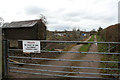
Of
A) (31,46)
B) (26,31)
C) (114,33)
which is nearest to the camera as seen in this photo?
(31,46)

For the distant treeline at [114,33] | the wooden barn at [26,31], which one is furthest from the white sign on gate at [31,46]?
the wooden barn at [26,31]

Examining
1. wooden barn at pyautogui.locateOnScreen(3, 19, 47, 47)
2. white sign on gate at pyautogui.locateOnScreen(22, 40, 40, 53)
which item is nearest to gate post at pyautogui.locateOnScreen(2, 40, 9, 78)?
white sign on gate at pyautogui.locateOnScreen(22, 40, 40, 53)

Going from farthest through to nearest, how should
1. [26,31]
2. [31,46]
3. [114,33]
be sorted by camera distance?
[26,31] → [114,33] → [31,46]

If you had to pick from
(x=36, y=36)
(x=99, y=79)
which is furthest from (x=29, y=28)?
(x=99, y=79)

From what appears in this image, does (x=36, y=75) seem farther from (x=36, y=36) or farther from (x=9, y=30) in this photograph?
(x=9, y=30)

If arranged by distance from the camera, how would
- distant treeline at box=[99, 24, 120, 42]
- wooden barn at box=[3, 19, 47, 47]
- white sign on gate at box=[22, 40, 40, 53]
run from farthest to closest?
wooden barn at box=[3, 19, 47, 47]
distant treeline at box=[99, 24, 120, 42]
white sign on gate at box=[22, 40, 40, 53]

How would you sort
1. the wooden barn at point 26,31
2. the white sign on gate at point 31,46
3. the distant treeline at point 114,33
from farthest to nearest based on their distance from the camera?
the wooden barn at point 26,31 → the distant treeline at point 114,33 → the white sign on gate at point 31,46

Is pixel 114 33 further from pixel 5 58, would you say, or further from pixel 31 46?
pixel 5 58

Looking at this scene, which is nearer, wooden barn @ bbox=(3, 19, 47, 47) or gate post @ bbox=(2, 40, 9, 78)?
gate post @ bbox=(2, 40, 9, 78)

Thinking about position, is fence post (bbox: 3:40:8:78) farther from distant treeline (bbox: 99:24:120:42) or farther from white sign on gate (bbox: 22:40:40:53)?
distant treeline (bbox: 99:24:120:42)

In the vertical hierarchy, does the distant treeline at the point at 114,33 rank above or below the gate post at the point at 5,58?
above

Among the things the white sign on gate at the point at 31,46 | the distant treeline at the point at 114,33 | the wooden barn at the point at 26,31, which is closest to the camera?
the white sign on gate at the point at 31,46

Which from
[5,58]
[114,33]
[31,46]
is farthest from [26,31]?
[114,33]

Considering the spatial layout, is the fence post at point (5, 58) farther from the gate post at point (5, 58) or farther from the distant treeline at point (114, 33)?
the distant treeline at point (114, 33)
